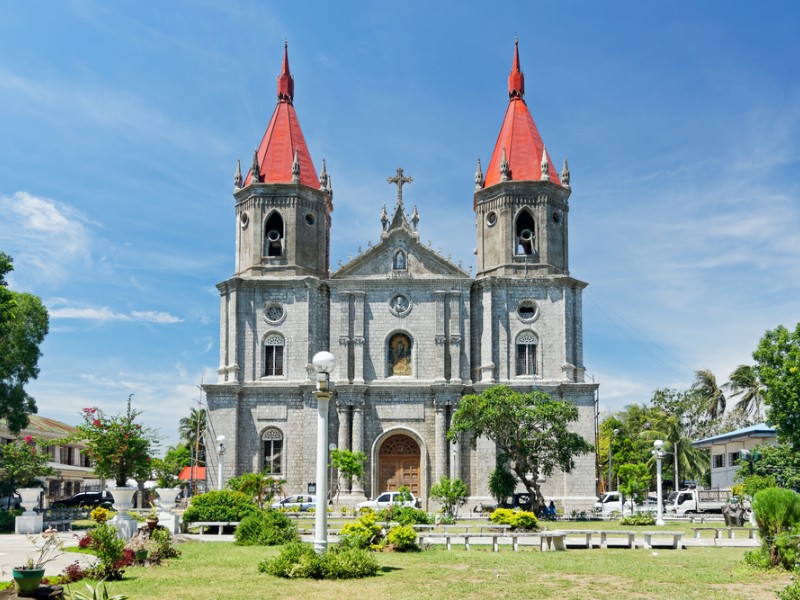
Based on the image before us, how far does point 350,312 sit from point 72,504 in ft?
61.8

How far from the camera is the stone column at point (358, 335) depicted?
44.6 m

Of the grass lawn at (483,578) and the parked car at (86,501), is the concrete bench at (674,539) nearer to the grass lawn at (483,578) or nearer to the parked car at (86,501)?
the grass lawn at (483,578)

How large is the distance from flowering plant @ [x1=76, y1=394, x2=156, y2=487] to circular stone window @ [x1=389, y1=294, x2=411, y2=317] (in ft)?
51.1

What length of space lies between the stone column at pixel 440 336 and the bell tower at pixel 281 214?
263 inches

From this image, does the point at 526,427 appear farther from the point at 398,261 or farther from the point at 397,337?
the point at 398,261

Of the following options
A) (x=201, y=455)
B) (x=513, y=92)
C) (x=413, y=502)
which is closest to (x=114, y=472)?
(x=413, y=502)

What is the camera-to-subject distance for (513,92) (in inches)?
Answer: 1965

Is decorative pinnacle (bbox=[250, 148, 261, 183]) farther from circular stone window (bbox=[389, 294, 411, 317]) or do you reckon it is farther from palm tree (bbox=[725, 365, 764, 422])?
palm tree (bbox=[725, 365, 764, 422])

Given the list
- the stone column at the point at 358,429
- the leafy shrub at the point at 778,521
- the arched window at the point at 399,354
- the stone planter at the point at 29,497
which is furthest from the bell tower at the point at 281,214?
the leafy shrub at the point at 778,521

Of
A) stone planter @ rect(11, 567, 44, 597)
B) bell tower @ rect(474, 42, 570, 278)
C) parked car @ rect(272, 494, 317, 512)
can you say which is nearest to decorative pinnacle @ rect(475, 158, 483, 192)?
bell tower @ rect(474, 42, 570, 278)

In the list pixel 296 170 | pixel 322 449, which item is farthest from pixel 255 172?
pixel 322 449

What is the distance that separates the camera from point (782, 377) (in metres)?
35.9

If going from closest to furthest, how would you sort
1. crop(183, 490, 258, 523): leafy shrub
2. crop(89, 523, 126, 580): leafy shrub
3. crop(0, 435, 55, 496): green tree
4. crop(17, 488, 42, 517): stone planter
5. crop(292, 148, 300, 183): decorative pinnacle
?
crop(89, 523, 126, 580): leafy shrub
crop(17, 488, 42, 517): stone planter
crop(183, 490, 258, 523): leafy shrub
crop(0, 435, 55, 496): green tree
crop(292, 148, 300, 183): decorative pinnacle

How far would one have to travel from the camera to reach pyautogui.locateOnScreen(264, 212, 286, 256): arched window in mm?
46250
